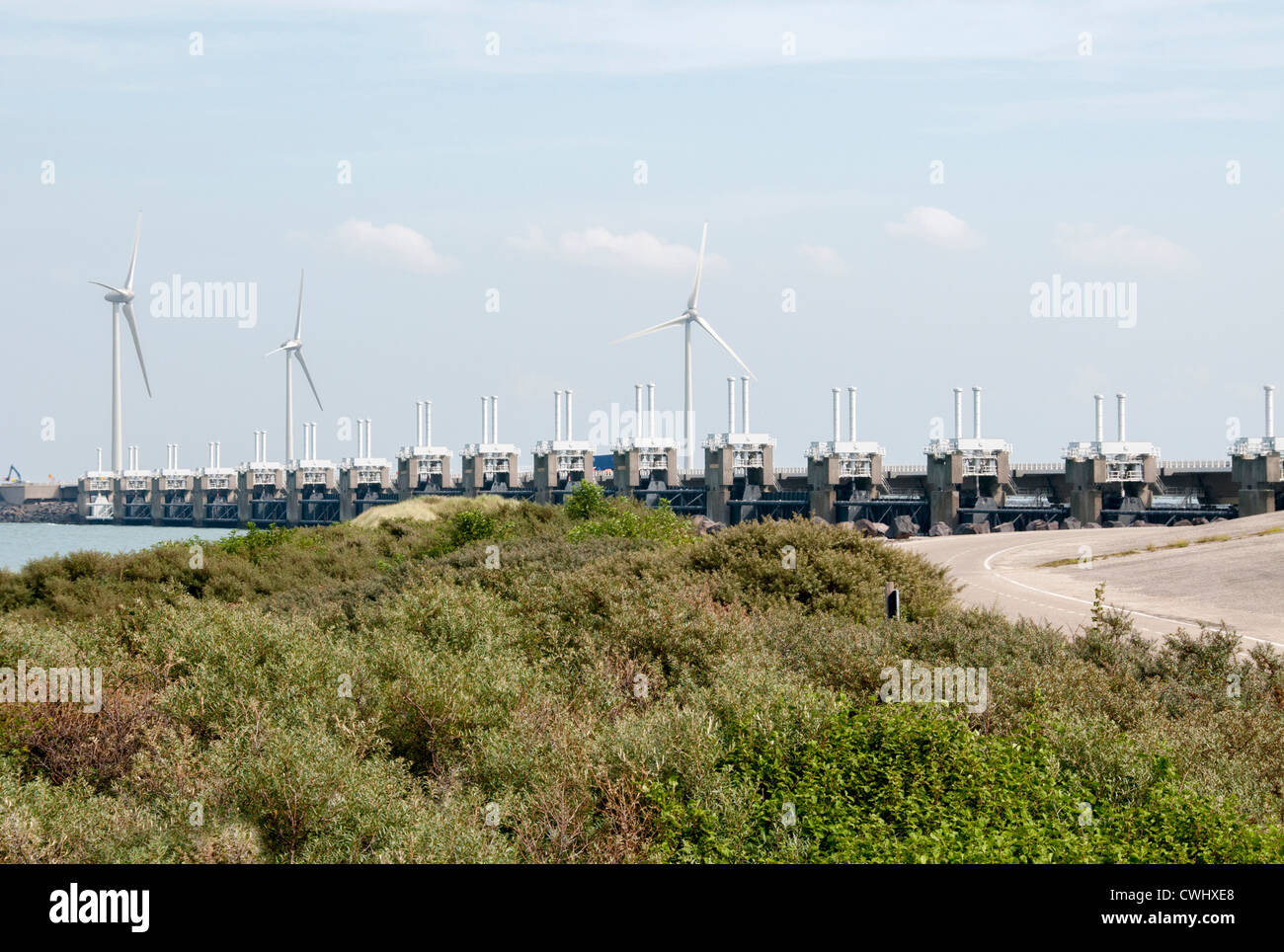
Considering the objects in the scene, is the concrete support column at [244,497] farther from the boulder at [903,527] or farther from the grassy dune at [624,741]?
the grassy dune at [624,741]

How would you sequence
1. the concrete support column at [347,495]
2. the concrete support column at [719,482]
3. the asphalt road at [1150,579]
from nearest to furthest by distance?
the asphalt road at [1150,579], the concrete support column at [719,482], the concrete support column at [347,495]

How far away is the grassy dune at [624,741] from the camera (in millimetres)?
9281

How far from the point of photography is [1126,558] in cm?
4141

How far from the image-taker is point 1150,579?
35.4 meters

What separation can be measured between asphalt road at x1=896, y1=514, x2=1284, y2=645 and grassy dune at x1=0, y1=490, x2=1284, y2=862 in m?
5.73

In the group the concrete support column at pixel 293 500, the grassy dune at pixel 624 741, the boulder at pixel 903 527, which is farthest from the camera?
the concrete support column at pixel 293 500

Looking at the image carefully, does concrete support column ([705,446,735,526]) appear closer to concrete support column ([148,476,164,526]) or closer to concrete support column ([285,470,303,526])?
concrete support column ([285,470,303,526])

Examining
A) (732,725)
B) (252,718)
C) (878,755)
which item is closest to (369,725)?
(252,718)

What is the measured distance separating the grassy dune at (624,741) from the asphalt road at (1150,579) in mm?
5728

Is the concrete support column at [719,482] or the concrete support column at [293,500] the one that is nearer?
the concrete support column at [719,482]

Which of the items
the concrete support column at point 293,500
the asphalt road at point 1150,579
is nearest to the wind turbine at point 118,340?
the concrete support column at point 293,500

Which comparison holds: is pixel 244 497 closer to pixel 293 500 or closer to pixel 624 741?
pixel 293 500

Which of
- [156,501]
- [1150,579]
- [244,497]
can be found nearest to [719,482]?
[1150,579]
